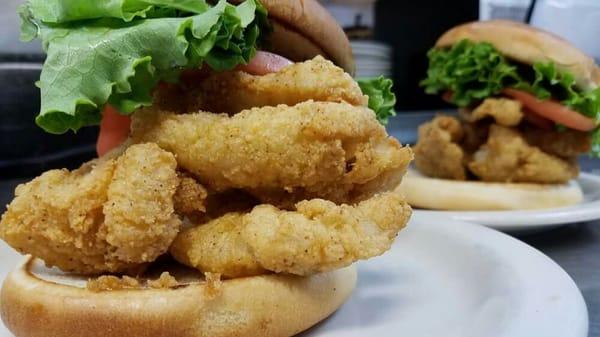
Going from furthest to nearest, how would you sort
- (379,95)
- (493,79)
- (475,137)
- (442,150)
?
(475,137) → (442,150) → (493,79) → (379,95)

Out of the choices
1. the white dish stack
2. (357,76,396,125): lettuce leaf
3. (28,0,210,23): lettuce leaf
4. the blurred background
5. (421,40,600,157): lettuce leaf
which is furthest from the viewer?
the white dish stack

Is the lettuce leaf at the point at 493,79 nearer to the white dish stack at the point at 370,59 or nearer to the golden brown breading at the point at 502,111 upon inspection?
the golden brown breading at the point at 502,111

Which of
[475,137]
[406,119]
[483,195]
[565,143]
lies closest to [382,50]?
[406,119]

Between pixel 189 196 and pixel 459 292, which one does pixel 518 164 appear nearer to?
pixel 459 292

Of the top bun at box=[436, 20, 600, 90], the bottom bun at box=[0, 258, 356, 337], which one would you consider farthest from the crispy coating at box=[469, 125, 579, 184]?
the bottom bun at box=[0, 258, 356, 337]

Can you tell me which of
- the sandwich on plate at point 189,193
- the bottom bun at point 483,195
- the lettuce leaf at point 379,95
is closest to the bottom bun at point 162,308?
the sandwich on plate at point 189,193

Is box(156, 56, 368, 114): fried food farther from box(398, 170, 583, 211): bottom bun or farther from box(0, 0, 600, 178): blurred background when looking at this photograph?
box(0, 0, 600, 178): blurred background
